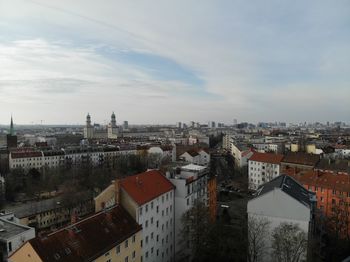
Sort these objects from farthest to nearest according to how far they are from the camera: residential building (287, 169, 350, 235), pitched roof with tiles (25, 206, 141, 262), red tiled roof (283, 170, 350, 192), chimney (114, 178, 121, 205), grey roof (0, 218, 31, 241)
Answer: red tiled roof (283, 170, 350, 192), residential building (287, 169, 350, 235), chimney (114, 178, 121, 205), grey roof (0, 218, 31, 241), pitched roof with tiles (25, 206, 141, 262)

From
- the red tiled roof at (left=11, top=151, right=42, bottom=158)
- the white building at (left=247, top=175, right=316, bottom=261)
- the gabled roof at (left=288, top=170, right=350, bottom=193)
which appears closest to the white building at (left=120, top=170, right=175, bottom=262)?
the white building at (left=247, top=175, right=316, bottom=261)

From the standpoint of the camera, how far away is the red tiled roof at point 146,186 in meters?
25.2

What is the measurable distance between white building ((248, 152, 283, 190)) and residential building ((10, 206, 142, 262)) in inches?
1630

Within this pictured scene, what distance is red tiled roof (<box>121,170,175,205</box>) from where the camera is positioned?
25.2 m

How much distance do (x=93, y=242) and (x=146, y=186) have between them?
26.0 ft

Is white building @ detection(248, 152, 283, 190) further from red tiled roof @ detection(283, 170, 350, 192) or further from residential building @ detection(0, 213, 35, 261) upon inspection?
residential building @ detection(0, 213, 35, 261)

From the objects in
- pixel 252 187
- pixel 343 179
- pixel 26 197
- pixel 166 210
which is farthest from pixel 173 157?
pixel 166 210

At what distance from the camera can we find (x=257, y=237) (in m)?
27.6

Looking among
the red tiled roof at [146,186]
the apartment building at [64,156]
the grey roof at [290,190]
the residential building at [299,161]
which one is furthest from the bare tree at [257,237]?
the apartment building at [64,156]

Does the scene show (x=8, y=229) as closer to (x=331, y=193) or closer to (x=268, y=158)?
(x=331, y=193)

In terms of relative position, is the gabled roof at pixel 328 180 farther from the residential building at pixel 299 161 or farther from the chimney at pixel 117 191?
the chimney at pixel 117 191

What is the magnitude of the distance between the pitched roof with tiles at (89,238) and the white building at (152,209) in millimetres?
1129

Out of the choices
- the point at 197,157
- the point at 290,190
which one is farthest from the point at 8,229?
the point at 197,157

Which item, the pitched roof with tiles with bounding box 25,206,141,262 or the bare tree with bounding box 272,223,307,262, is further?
the bare tree with bounding box 272,223,307,262
